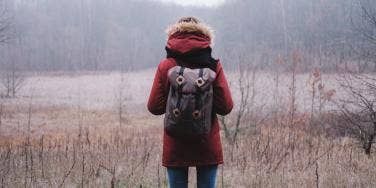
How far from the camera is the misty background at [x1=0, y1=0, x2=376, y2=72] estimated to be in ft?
218

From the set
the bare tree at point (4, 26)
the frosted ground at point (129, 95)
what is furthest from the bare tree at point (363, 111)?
the bare tree at point (4, 26)

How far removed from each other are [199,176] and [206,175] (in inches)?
2.5

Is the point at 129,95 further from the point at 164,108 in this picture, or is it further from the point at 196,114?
the point at 196,114

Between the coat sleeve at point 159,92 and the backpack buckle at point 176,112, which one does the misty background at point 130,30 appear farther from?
the backpack buckle at point 176,112

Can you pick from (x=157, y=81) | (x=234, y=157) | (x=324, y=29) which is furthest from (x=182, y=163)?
(x=324, y=29)

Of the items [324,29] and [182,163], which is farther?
[324,29]

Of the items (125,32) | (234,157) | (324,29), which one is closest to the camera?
(234,157)

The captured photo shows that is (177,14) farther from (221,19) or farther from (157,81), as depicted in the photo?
(157,81)

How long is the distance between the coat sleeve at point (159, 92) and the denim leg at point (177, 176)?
1.57 ft

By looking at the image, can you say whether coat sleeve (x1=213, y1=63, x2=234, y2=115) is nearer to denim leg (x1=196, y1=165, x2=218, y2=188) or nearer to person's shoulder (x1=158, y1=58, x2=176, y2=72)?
person's shoulder (x1=158, y1=58, x2=176, y2=72)

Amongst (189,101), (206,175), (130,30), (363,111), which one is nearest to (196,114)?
(189,101)

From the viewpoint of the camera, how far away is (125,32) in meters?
95.4

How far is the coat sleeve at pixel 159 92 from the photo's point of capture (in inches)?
119

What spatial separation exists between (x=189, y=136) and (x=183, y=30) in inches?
31.2
